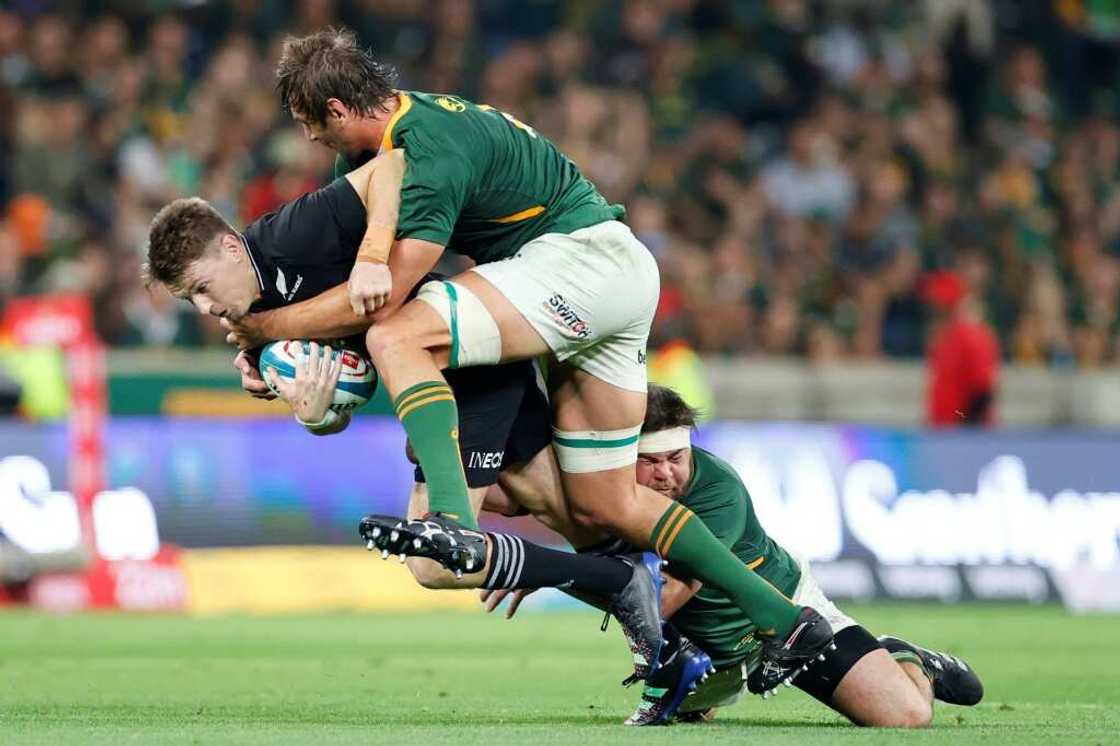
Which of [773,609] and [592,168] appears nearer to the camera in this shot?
[773,609]

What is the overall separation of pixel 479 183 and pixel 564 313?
0.52m

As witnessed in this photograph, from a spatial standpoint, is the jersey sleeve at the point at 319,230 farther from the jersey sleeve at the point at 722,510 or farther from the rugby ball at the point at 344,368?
the jersey sleeve at the point at 722,510

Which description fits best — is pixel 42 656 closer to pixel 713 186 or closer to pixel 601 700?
pixel 601 700

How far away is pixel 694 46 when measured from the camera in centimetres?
1873

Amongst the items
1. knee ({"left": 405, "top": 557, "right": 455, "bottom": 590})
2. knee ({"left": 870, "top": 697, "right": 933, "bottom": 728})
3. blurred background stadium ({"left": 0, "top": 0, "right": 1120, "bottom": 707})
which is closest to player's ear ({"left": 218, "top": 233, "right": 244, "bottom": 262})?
knee ({"left": 405, "top": 557, "right": 455, "bottom": 590})

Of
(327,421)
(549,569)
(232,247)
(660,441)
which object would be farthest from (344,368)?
(660,441)

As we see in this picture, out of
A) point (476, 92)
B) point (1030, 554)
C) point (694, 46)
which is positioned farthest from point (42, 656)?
point (694, 46)

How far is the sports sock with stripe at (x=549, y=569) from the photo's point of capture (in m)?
6.29

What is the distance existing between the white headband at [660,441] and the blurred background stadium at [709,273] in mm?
6580

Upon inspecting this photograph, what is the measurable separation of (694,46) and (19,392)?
7778 millimetres

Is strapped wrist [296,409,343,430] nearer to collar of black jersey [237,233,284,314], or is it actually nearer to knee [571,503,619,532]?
collar of black jersey [237,233,284,314]

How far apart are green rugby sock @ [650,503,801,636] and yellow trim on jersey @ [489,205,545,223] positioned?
1.16m

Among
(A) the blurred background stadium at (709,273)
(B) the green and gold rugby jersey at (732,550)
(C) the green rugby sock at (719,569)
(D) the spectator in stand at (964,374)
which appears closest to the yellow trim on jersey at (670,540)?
(C) the green rugby sock at (719,569)

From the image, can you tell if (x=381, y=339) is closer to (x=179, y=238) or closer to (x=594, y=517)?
(x=179, y=238)
